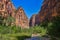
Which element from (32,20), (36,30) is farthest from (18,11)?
(36,30)

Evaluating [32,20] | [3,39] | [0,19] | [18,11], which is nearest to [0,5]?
[0,19]

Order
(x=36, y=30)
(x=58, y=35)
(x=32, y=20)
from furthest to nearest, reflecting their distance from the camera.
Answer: (x=32, y=20) < (x=36, y=30) < (x=58, y=35)

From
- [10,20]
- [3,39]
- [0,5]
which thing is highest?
[0,5]

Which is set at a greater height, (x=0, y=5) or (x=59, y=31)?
(x=0, y=5)

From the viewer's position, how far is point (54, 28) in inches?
1232

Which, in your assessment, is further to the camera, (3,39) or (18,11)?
(18,11)

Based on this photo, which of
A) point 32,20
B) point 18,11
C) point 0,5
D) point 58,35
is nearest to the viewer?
point 58,35

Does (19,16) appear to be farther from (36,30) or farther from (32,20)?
(36,30)

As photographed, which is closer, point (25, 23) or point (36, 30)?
point (36, 30)

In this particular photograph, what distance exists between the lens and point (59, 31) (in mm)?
30266

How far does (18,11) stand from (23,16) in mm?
7535

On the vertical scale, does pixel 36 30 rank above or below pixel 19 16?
below

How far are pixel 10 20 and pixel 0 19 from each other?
8000 millimetres

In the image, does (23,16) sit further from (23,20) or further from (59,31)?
(59,31)
